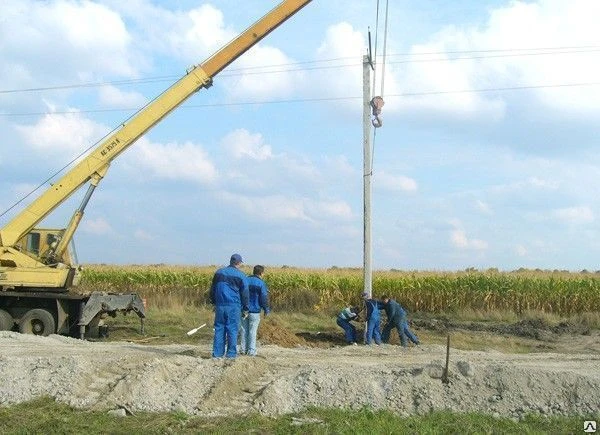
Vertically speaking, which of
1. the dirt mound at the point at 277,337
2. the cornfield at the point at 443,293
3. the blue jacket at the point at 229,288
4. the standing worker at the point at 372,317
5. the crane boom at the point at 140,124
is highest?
the crane boom at the point at 140,124

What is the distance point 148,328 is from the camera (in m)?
24.8

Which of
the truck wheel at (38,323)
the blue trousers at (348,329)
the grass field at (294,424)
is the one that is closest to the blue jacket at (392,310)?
the blue trousers at (348,329)

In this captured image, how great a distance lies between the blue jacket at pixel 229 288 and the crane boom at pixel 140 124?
322 inches

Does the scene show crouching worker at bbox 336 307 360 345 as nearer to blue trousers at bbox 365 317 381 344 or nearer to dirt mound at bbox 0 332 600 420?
blue trousers at bbox 365 317 381 344

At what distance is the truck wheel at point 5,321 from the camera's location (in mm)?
20719

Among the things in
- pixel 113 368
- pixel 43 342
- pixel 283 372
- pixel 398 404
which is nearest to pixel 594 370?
pixel 398 404

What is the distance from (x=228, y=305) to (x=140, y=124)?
8691 millimetres

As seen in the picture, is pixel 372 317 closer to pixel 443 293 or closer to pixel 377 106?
pixel 377 106

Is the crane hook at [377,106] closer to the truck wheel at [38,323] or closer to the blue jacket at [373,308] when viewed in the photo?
the blue jacket at [373,308]

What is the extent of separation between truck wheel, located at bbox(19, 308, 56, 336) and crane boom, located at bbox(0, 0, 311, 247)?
1873 millimetres

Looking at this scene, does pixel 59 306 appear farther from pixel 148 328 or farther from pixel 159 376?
pixel 159 376

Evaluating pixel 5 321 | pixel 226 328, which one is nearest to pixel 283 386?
pixel 226 328

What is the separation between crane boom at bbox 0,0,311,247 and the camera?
2105 cm

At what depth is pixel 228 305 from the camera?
14.2m
